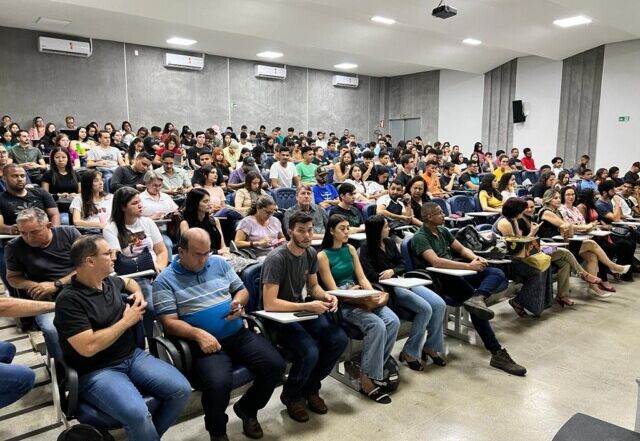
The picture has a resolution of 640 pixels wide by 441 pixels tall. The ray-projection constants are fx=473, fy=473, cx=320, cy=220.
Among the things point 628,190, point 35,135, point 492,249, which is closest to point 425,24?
point 628,190

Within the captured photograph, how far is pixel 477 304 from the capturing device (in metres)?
3.35

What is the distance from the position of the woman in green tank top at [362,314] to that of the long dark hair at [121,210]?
1.39 metres

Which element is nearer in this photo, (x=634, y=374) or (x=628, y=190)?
(x=634, y=374)

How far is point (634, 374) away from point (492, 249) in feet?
4.46

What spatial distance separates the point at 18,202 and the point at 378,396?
323cm

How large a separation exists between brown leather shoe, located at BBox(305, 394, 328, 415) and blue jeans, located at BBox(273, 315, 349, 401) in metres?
0.03

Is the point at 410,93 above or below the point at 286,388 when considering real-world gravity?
above

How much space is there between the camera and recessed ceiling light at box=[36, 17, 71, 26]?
31.4 ft

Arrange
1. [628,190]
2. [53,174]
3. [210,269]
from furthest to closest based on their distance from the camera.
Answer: [628,190], [53,174], [210,269]

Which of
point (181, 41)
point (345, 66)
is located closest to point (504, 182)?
point (181, 41)

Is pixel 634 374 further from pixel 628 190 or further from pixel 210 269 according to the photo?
pixel 628 190

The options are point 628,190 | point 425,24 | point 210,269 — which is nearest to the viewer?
point 210,269

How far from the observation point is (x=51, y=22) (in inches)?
386

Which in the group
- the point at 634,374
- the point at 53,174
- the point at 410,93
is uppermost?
the point at 410,93
